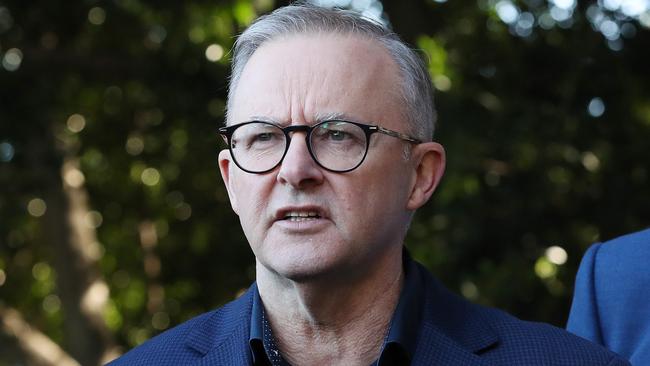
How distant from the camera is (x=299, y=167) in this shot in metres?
2.55

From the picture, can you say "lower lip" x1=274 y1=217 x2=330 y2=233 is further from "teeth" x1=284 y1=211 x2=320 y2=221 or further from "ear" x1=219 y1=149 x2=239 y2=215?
"ear" x1=219 y1=149 x2=239 y2=215

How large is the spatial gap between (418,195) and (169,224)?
854cm

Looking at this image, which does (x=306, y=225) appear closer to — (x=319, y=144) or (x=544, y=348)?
(x=319, y=144)

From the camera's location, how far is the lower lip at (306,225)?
8.45ft

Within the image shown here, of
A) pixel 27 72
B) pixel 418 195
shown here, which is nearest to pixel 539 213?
pixel 27 72

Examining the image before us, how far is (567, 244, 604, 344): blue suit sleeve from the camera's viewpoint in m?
3.07

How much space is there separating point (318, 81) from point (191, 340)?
2.54 feet

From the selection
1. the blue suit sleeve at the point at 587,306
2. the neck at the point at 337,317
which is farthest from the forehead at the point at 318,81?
the blue suit sleeve at the point at 587,306

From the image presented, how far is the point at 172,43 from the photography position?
841cm

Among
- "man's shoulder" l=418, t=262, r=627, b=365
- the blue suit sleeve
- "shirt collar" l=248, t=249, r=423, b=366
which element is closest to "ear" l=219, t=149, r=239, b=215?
"shirt collar" l=248, t=249, r=423, b=366

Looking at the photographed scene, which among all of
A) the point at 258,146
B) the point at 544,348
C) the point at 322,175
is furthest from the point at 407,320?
the point at 258,146

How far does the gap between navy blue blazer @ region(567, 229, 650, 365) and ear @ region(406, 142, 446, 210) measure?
581mm

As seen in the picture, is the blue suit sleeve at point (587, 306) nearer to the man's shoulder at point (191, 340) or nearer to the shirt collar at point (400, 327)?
the shirt collar at point (400, 327)

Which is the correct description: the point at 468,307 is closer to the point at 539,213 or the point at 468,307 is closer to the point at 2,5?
the point at 539,213
